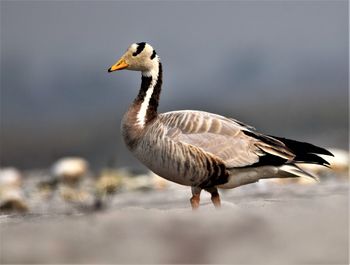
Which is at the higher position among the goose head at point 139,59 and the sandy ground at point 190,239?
the goose head at point 139,59

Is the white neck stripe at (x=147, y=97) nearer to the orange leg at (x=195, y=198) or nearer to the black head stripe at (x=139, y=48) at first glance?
the black head stripe at (x=139, y=48)

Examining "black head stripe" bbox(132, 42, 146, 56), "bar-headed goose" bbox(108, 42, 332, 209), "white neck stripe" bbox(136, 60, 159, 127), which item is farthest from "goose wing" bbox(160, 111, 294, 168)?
"black head stripe" bbox(132, 42, 146, 56)

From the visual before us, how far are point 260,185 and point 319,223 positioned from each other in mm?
10838

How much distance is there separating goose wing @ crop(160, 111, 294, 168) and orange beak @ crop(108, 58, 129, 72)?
98 cm

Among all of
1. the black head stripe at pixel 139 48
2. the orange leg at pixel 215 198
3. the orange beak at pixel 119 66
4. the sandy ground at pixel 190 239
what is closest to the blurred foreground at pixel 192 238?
the sandy ground at pixel 190 239

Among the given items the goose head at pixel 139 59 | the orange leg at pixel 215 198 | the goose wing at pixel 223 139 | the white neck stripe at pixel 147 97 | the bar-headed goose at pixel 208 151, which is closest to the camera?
the bar-headed goose at pixel 208 151

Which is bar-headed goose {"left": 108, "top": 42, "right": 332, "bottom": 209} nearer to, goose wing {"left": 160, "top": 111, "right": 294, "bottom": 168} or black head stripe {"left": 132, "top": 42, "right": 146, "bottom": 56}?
goose wing {"left": 160, "top": 111, "right": 294, "bottom": 168}

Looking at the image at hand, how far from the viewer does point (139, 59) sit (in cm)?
1109

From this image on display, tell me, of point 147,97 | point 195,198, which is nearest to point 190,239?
point 195,198

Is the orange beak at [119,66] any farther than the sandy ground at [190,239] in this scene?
Yes

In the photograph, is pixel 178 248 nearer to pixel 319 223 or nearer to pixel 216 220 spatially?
pixel 216 220

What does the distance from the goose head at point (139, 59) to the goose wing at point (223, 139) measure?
0.89 m

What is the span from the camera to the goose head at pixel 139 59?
11.1m

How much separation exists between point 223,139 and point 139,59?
1.71 metres
